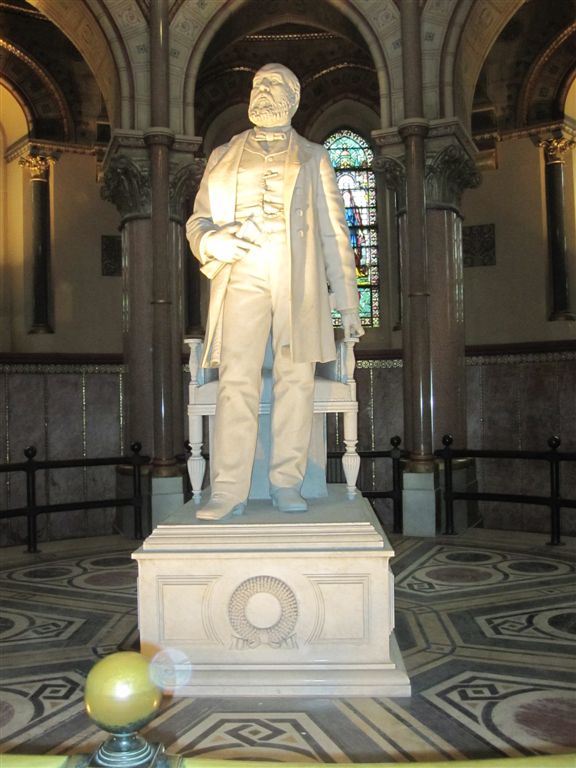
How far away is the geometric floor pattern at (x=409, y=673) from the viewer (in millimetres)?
2408

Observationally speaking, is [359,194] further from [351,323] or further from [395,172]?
[351,323]

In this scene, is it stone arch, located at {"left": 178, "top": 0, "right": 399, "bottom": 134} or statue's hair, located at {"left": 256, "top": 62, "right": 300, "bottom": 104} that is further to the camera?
stone arch, located at {"left": 178, "top": 0, "right": 399, "bottom": 134}

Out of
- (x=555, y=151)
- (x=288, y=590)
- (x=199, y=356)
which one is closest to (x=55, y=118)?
(x=555, y=151)

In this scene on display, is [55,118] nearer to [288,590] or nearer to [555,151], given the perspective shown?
[555,151]

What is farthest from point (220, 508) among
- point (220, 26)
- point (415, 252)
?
point (220, 26)

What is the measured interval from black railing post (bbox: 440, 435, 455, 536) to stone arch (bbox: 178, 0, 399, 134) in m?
3.10

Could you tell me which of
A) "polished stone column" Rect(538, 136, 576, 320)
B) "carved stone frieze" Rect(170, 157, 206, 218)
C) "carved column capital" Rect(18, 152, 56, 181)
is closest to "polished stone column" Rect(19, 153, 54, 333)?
"carved column capital" Rect(18, 152, 56, 181)

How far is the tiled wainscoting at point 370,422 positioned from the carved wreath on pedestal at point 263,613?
6.93 m

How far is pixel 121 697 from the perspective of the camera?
0.85 m

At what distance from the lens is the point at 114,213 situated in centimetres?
1055

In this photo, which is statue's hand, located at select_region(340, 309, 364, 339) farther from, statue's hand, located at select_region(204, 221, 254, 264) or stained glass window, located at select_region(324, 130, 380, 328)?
stained glass window, located at select_region(324, 130, 380, 328)

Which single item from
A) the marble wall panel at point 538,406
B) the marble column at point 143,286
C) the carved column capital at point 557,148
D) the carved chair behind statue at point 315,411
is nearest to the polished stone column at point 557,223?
the carved column capital at point 557,148

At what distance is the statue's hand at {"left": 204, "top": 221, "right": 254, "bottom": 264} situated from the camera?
10.4ft

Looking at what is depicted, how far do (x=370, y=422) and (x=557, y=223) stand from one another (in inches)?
144
